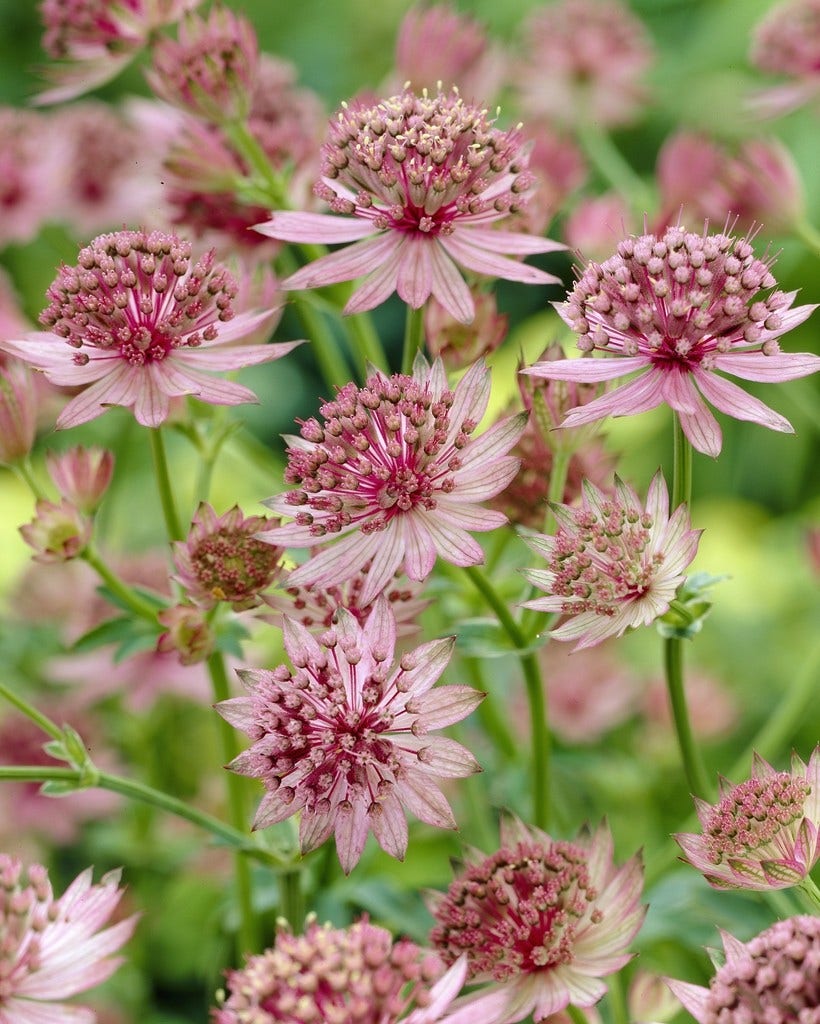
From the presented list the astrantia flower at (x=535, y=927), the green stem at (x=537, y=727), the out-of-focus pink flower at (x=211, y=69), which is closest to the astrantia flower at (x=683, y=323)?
the green stem at (x=537, y=727)

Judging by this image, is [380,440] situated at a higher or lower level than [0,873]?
higher

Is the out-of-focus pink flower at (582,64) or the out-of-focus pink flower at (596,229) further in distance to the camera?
the out-of-focus pink flower at (582,64)

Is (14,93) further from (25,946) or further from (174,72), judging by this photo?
(25,946)

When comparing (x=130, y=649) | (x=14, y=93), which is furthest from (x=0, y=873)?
(x=14, y=93)

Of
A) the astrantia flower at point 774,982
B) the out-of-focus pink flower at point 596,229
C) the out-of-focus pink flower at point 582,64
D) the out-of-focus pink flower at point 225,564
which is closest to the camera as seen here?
the astrantia flower at point 774,982

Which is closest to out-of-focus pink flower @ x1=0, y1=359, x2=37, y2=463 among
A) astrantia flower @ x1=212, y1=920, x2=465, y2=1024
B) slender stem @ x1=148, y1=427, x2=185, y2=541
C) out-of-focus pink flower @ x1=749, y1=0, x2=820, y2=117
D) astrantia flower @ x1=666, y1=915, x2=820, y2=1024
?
slender stem @ x1=148, y1=427, x2=185, y2=541

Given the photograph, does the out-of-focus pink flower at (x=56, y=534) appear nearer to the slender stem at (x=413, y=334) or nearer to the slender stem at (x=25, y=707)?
the slender stem at (x=25, y=707)
